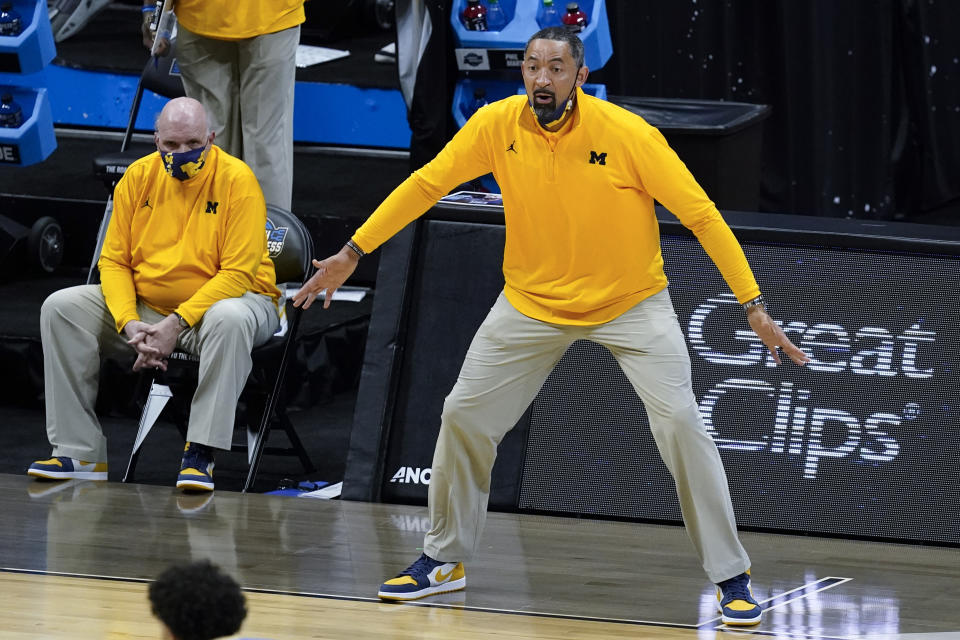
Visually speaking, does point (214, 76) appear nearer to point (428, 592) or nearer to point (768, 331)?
point (428, 592)

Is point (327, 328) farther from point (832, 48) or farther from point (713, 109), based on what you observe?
point (832, 48)

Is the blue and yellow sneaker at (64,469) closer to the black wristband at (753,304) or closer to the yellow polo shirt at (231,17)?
the yellow polo shirt at (231,17)

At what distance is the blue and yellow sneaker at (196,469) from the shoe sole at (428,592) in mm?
1327

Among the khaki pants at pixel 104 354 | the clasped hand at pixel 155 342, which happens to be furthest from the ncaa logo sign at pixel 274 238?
the clasped hand at pixel 155 342

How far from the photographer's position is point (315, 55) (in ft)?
29.7

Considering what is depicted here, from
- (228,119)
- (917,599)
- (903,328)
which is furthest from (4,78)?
(917,599)

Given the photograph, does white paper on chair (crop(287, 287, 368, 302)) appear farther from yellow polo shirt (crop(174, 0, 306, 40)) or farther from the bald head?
the bald head

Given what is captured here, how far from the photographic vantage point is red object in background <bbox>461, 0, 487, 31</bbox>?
23.9 ft

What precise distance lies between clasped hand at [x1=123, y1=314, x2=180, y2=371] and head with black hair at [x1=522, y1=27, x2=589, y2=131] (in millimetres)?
1892

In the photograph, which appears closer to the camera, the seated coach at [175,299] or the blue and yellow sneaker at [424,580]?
the blue and yellow sneaker at [424,580]

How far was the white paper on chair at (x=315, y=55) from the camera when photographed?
8.90 m

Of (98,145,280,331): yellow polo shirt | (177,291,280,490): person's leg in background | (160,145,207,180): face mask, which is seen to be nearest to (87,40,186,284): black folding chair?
(98,145,280,331): yellow polo shirt

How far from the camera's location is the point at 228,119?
21.8ft

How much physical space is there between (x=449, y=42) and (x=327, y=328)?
66.4 inches
